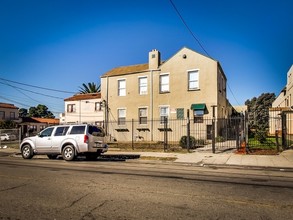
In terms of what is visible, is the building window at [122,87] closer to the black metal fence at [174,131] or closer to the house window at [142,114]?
the house window at [142,114]

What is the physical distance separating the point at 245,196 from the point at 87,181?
4.37m

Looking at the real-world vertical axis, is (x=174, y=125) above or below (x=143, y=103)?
below

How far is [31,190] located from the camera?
662cm

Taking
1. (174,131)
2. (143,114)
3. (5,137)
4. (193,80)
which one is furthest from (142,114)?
(5,137)

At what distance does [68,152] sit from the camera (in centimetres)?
1388

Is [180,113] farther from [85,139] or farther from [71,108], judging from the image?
[71,108]

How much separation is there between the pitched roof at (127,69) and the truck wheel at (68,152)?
51.1 ft

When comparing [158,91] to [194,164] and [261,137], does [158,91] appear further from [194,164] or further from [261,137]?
[194,164]

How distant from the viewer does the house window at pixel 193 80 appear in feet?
82.9

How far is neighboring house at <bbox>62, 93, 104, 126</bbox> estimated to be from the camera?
143 ft

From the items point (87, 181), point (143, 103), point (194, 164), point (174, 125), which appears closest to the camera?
point (87, 181)

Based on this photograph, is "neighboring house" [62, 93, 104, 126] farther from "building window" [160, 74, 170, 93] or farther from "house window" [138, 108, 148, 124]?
"building window" [160, 74, 170, 93]

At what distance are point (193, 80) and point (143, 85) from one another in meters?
5.44

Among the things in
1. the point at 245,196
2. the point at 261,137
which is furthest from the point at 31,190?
the point at 261,137
